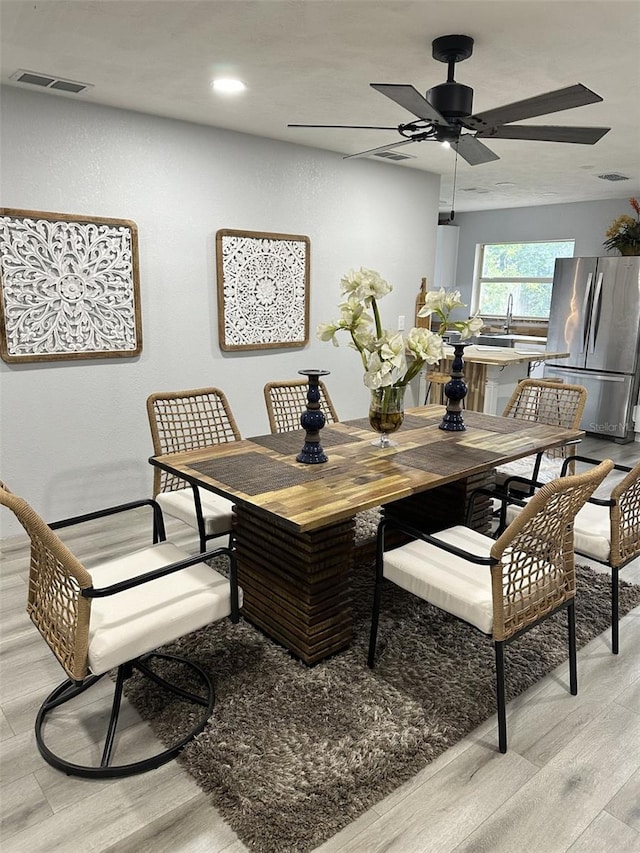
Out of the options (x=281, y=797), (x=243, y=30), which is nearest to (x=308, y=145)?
(x=243, y=30)

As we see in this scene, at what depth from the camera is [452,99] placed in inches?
96.3

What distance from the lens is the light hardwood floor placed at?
159cm

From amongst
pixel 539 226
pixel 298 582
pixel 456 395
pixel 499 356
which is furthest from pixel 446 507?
pixel 539 226

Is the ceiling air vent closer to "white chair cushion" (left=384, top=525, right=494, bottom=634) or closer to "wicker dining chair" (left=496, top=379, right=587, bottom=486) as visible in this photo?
"wicker dining chair" (left=496, top=379, right=587, bottom=486)

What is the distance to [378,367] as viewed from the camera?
93.7 inches

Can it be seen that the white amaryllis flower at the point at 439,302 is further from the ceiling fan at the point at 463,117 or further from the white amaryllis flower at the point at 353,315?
the ceiling fan at the point at 463,117

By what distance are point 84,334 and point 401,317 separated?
282 cm

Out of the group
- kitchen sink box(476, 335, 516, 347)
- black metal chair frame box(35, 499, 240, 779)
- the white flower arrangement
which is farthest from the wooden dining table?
kitchen sink box(476, 335, 516, 347)

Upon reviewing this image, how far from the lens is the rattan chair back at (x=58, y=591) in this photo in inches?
60.1

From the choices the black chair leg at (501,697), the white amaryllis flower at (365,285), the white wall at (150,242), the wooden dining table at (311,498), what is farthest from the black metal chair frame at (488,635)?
the white wall at (150,242)

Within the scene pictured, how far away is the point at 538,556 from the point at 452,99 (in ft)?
6.05

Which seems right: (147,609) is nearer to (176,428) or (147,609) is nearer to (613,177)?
(176,428)

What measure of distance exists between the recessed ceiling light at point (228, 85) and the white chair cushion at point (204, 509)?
6.57 ft

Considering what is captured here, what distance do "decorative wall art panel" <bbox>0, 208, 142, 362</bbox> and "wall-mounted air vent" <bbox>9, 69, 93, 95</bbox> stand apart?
2.04 ft
